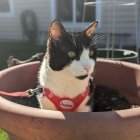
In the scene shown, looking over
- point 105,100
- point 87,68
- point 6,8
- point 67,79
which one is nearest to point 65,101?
point 67,79

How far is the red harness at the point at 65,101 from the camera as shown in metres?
1.61

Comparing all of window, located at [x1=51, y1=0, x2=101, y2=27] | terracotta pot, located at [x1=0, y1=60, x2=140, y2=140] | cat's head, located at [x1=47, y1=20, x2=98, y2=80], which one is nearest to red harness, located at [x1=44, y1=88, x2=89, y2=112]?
cat's head, located at [x1=47, y1=20, x2=98, y2=80]

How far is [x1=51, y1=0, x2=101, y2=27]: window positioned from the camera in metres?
6.11

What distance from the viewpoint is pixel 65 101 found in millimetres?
1602

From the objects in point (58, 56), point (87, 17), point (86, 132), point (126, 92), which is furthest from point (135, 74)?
point (87, 17)

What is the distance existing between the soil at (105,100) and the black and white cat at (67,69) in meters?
0.46

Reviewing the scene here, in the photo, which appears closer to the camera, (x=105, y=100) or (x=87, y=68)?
(x=87, y=68)

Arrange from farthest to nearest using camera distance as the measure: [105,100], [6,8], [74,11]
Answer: [6,8], [74,11], [105,100]

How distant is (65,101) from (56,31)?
368 mm

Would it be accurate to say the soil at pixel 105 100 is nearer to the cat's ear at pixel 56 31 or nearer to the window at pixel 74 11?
the cat's ear at pixel 56 31

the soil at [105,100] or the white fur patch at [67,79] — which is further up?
the white fur patch at [67,79]

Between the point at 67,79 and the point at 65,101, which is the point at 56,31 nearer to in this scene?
the point at 67,79

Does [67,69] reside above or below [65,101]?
above

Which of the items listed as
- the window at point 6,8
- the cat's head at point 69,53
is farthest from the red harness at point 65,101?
the window at point 6,8
